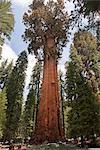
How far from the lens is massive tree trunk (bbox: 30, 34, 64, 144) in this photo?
23.8 metres

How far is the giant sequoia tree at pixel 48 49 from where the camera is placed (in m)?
24.0

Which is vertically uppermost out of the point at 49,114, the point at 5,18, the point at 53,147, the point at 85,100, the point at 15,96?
the point at 15,96

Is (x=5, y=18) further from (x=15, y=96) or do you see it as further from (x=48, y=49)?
(x=15, y=96)

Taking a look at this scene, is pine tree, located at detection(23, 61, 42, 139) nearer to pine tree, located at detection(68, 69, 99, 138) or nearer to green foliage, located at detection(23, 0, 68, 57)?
pine tree, located at detection(68, 69, 99, 138)

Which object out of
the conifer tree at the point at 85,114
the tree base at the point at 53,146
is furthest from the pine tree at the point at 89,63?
the tree base at the point at 53,146

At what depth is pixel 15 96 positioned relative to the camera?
5644 cm

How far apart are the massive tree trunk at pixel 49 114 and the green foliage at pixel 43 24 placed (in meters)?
0.88

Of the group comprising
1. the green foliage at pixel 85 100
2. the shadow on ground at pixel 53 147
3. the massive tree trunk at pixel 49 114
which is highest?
the green foliage at pixel 85 100

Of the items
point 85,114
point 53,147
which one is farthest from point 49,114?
point 85,114

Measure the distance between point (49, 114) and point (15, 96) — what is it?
32741mm

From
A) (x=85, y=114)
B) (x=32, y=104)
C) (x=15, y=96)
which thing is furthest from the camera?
(x=32, y=104)

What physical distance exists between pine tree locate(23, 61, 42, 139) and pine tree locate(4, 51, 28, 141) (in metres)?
3.36

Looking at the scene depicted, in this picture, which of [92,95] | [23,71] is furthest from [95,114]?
[23,71]

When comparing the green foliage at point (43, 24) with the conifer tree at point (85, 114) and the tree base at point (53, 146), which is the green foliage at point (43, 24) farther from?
the conifer tree at point (85, 114)
